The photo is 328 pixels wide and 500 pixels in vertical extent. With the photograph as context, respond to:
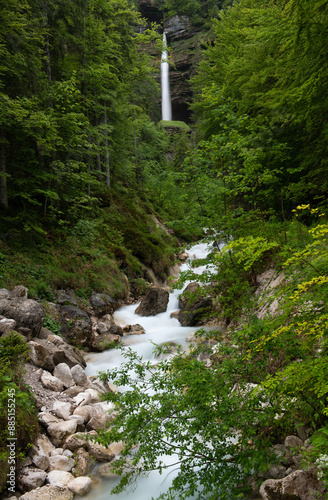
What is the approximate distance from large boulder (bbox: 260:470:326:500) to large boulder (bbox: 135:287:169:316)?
27.8 ft

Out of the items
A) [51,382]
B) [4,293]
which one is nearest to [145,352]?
[51,382]

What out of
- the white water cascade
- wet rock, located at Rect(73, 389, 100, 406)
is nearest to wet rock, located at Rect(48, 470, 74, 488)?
the white water cascade

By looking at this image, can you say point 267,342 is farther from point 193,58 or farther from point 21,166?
point 193,58

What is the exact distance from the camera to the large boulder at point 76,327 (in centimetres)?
798

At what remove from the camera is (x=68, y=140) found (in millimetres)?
10891

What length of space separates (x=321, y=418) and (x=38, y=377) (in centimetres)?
480

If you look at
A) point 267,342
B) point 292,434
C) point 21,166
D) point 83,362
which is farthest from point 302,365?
point 21,166

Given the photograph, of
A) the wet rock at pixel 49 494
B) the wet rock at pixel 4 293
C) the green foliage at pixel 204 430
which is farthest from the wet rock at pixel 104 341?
the green foliage at pixel 204 430

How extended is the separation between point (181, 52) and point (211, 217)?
52596 mm

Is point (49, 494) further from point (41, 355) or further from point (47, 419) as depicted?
point (41, 355)

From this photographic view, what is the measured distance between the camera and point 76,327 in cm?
817

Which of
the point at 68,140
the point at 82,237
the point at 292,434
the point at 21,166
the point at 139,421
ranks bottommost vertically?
the point at 292,434

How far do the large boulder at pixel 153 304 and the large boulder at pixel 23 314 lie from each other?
507 cm

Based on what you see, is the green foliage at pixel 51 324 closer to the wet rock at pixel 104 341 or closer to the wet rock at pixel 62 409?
the wet rock at pixel 104 341
